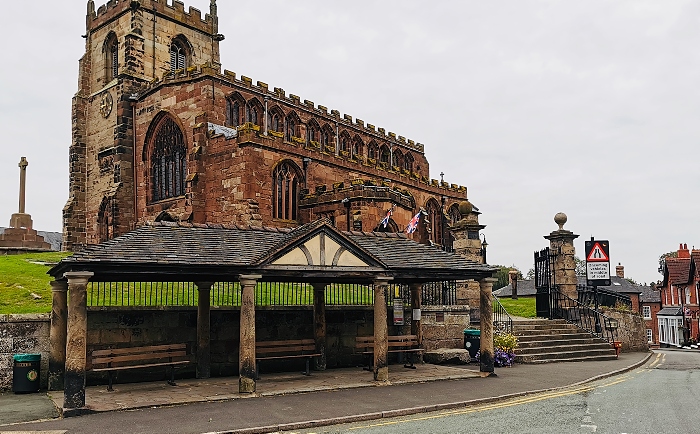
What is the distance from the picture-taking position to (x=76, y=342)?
11.4m

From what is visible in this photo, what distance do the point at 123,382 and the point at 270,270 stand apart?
445cm

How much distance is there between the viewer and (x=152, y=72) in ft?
129

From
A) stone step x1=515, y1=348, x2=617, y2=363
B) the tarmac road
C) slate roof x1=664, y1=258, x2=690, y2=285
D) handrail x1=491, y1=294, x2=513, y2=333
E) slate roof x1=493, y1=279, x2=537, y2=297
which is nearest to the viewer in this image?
the tarmac road

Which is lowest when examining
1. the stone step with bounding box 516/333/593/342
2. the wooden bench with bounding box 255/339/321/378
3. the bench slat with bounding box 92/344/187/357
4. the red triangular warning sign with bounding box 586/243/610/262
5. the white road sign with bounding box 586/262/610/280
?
the stone step with bounding box 516/333/593/342

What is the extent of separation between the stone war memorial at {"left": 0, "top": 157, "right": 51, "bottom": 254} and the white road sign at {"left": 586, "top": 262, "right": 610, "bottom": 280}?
93.0ft

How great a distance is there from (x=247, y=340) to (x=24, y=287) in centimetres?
1004

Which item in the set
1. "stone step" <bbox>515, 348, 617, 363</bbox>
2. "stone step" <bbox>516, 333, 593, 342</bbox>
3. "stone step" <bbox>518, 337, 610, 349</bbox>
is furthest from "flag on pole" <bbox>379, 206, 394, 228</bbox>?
"stone step" <bbox>515, 348, 617, 363</bbox>

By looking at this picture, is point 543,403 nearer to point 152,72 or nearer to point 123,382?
point 123,382

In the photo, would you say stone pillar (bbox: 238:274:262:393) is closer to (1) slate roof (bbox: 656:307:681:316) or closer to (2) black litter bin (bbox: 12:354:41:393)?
(2) black litter bin (bbox: 12:354:41:393)

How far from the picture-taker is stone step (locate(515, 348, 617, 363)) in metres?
19.6

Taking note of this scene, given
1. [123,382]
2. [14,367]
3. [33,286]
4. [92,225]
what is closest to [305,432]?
[123,382]

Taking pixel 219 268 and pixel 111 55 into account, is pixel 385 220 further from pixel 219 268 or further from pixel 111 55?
pixel 111 55

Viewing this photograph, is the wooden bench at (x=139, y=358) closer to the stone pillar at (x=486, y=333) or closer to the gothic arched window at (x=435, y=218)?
the stone pillar at (x=486, y=333)

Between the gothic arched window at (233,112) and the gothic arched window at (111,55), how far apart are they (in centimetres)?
979
